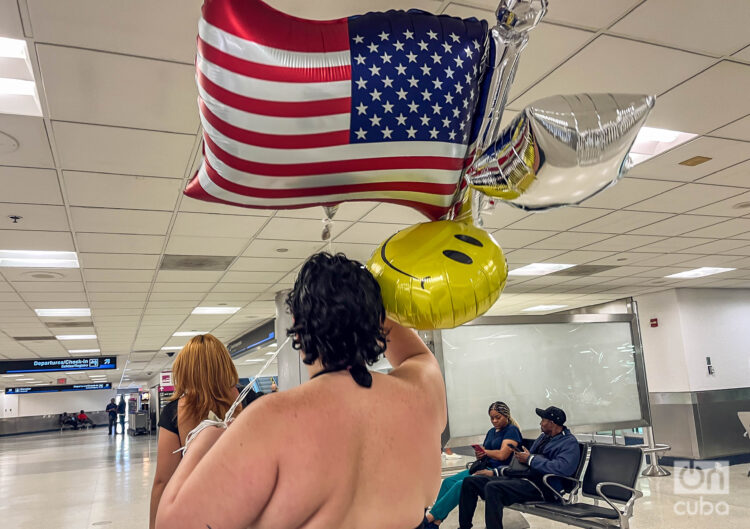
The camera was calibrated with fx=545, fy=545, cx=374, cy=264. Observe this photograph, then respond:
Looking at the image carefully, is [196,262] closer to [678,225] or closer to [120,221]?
[120,221]

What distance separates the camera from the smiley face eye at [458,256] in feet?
4.04

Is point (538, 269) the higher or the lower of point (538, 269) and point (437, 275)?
the higher

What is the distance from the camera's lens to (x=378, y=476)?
3.35 ft

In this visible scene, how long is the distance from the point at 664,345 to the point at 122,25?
9760 mm

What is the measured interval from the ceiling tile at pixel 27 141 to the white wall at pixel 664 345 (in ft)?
29.3

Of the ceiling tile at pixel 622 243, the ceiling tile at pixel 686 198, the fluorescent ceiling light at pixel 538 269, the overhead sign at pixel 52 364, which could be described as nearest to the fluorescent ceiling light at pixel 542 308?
the fluorescent ceiling light at pixel 538 269

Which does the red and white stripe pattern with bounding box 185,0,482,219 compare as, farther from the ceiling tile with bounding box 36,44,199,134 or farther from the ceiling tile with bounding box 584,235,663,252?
the ceiling tile with bounding box 584,235,663,252

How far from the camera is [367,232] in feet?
17.3

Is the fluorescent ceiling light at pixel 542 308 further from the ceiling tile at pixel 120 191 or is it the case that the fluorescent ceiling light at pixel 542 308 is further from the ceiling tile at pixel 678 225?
the ceiling tile at pixel 120 191

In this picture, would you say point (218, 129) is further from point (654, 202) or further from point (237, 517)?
point (654, 202)

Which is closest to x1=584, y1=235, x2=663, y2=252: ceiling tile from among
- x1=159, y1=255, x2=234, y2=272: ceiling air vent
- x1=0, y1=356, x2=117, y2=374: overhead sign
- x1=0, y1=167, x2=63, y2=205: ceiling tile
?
x1=159, y1=255, x2=234, y2=272: ceiling air vent

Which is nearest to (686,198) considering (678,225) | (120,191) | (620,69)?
(678,225)

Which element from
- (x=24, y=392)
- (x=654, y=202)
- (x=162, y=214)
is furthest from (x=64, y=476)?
(x=24, y=392)

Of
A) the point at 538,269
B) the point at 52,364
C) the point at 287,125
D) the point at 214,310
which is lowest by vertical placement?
the point at 52,364
